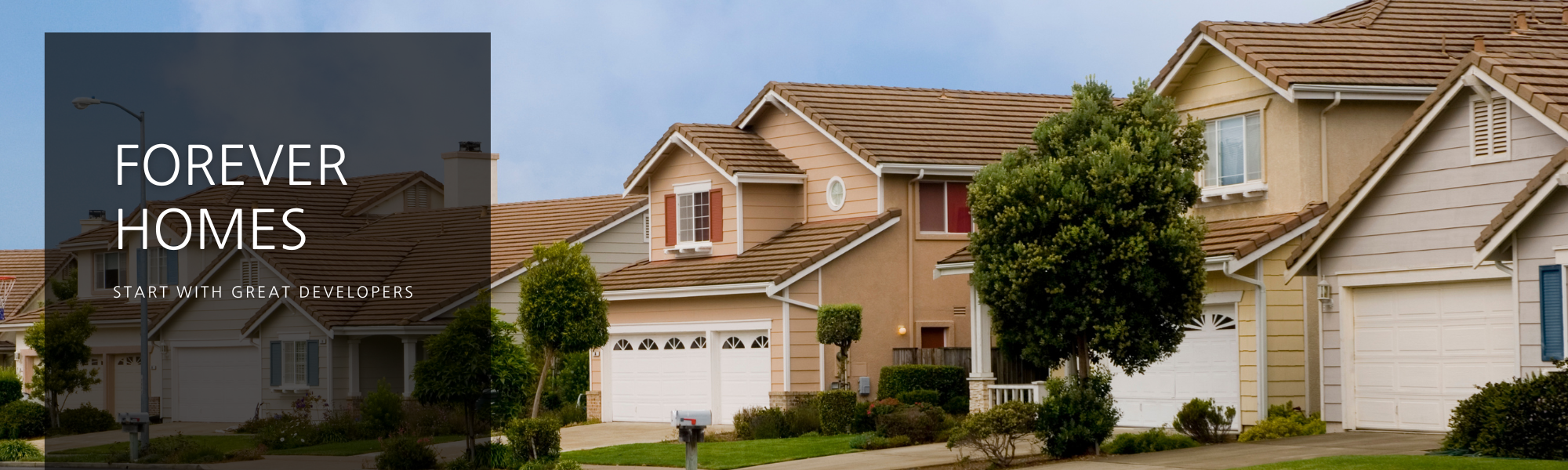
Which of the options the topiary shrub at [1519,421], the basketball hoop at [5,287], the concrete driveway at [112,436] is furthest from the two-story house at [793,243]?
the basketball hoop at [5,287]

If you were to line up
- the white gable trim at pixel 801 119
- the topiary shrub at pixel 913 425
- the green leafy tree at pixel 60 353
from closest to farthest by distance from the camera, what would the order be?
the topiary shrub at pixel 913 425 → the white gable trim at pixel 801 119 → the green leafy tree at pixel 60 353

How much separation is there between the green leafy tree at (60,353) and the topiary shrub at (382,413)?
10249 mm

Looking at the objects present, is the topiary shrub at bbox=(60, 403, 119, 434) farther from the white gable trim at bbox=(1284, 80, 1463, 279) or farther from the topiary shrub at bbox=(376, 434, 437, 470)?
the white gable trim at bbox=(1284, 80, 1463, 279)

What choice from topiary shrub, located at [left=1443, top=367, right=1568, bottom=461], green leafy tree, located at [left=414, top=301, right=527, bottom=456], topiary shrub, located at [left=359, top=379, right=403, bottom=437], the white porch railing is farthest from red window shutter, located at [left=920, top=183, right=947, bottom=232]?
topiary shrub, located at [left=1443, top=367, right=1568, bottom=461]

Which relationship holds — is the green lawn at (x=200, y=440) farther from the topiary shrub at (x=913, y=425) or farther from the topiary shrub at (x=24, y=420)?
the topiary shrub at (x=913, y=425)

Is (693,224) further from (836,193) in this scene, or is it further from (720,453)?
(720,453)

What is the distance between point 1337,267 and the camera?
21.8 metres

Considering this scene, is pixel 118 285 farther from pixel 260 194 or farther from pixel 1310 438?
pixel 1310 438

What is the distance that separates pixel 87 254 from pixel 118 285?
5.21 ft

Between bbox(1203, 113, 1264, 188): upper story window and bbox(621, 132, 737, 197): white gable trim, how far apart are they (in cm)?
1028

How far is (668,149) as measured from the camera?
3409cm

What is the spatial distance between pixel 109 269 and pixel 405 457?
25.8m

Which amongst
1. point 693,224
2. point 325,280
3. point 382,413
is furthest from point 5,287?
point 693,224

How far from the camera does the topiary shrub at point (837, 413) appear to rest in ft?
91.2
